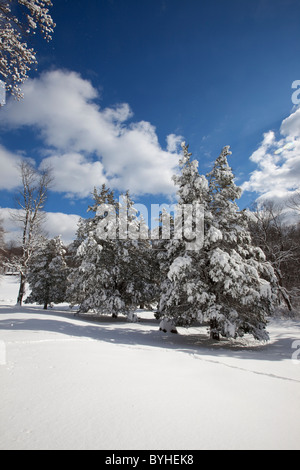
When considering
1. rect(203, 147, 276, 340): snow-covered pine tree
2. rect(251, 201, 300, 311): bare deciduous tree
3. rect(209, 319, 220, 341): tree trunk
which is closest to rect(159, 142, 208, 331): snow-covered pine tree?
rect(203, 147, 276, 340): snow-covered pine tree

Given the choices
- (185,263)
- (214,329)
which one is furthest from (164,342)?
(185,263)

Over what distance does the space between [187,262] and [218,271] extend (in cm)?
139

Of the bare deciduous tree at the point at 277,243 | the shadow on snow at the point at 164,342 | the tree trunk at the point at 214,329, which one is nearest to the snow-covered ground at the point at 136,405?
the shadow on snow at the point at 164,342

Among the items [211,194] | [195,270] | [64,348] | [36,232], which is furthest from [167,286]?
[36,232]

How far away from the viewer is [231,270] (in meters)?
9.60

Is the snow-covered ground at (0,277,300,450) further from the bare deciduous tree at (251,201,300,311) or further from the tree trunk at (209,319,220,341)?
the bare deciduous tree at (251,201,300,311)

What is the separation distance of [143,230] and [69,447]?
18.3m

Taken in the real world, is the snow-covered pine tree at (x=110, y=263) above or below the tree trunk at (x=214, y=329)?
above

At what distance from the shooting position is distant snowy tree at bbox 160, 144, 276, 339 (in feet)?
32.8

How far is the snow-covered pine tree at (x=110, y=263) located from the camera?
17000mm

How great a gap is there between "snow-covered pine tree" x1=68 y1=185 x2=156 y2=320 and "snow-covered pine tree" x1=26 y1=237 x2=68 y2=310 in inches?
432

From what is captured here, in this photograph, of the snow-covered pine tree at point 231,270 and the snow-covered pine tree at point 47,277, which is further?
the snow-covered pine tree at point 47,277

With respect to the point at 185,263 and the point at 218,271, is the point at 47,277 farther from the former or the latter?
the point at 218,271

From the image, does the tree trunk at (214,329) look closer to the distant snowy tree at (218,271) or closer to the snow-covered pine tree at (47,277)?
the distant snowy tree at (218,271)
